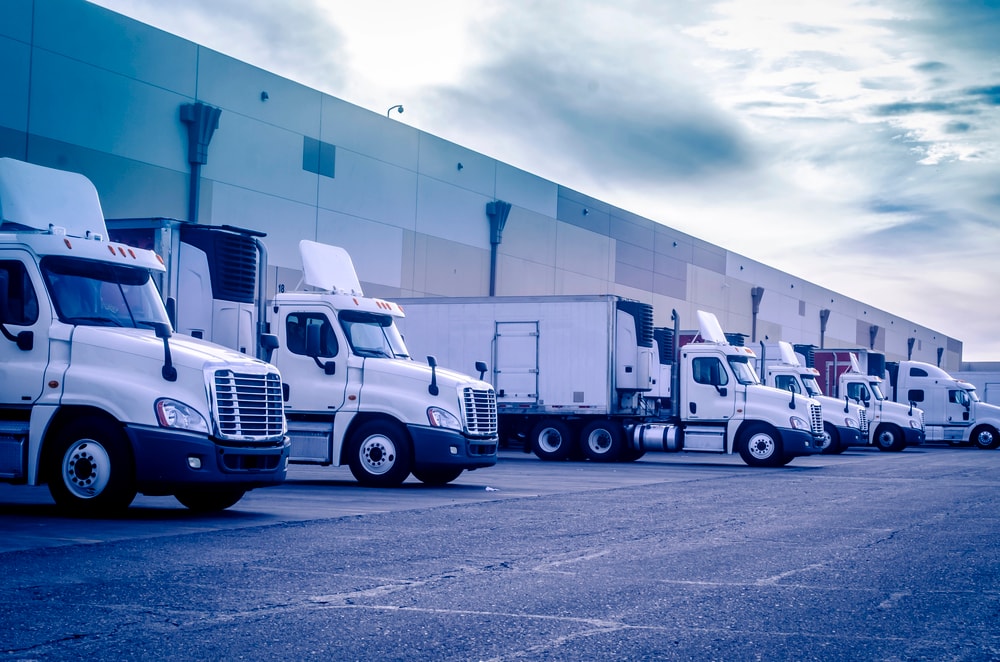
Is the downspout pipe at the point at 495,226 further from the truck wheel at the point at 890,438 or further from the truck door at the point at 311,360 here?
the truck door at the point at 311,360

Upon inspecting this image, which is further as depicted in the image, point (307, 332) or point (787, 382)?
point (787, 382)

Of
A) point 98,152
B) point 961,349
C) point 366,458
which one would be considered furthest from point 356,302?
point 961,349

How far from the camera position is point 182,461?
12.0 metres

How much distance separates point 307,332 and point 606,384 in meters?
11.6

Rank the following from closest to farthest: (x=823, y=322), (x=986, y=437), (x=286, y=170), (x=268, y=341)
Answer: (x=268, y=341), (x=286, y=170), (x=986, y=437), (x=823, y=322)

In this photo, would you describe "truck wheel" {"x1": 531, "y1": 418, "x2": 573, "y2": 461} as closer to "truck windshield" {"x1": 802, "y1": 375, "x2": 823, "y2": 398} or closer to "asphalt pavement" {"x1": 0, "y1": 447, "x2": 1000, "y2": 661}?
"truck windshield" {"x1": 802, "y1": 375, "x2": 823, "y2": 398}

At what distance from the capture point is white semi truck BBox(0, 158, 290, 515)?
12000mm

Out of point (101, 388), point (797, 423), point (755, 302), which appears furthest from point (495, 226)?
point (101, 388)

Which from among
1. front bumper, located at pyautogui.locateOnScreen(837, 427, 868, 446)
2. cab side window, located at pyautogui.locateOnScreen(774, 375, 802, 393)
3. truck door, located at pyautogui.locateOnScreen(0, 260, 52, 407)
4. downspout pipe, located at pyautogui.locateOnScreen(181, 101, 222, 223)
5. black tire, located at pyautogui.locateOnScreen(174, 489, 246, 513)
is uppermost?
downspout pipe, located at pyautogui.locateOnScreen(181, 101, 222, 223)

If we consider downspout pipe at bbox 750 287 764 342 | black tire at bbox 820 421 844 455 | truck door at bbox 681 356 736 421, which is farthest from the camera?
downspout pipe at bbox 750 287 764 342

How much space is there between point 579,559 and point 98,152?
835 inches

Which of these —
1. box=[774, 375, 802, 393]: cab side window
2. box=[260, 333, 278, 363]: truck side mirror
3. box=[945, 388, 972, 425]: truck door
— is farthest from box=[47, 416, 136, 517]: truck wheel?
box=[945, 388, 972, 425]: truck door

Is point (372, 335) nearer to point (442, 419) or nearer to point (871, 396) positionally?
point (442, 419)

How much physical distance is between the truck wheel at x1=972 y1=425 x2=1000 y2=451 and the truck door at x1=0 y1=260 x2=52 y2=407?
40604 millimetres
